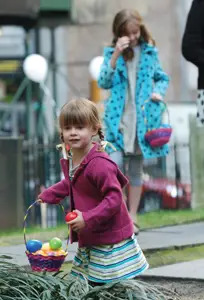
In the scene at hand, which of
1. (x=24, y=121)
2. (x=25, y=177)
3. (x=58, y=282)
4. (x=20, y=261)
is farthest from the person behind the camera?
(x=24, y=121)

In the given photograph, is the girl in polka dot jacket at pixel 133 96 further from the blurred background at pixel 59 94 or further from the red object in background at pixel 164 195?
the red object in background at pixel 164 195

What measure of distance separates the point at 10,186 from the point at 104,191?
5.94 m

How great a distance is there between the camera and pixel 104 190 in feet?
15.6

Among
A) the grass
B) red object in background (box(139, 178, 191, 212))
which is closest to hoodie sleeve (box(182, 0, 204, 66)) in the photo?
the grass

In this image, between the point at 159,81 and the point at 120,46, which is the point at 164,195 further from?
the point at 120,46

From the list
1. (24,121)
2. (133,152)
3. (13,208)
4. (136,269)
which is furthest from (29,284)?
(24,121)

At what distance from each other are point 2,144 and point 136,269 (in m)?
5.87

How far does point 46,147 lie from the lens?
12.6 metres

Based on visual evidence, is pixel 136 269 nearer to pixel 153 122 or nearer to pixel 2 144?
pixel 153 122

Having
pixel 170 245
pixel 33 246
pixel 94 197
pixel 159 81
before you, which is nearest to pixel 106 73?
pixel 159 81

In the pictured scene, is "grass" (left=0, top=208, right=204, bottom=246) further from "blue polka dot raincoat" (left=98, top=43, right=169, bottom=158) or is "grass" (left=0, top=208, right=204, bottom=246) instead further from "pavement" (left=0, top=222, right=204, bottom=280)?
"blue polka dot raincoat" (left=98, top=43, right=169, bottom=158)

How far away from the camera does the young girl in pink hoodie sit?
481 cm

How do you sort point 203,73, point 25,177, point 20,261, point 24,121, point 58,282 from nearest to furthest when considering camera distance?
point 58,282 → point 20,261 → point 203,73 → point 25,177 → point 24,121

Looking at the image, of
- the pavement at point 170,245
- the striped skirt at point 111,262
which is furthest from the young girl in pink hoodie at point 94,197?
the pavement at point 170,245
